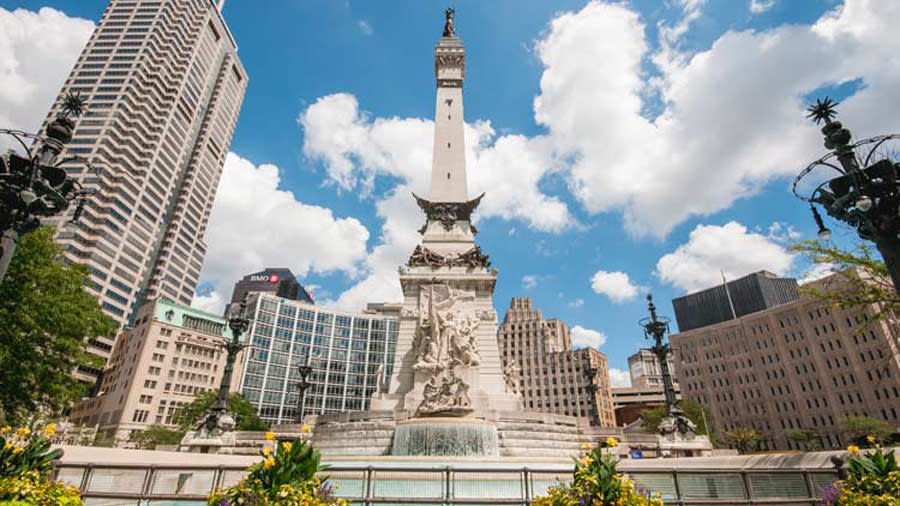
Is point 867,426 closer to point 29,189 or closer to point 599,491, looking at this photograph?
point 599,491

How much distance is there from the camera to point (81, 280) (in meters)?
19.6

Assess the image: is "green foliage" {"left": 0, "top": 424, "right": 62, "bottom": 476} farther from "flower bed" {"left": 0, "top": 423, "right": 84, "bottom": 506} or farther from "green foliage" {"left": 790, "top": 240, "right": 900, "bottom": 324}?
"green foliage" {"left": 790, "top": 240, "right": 900, "bottom": 324}

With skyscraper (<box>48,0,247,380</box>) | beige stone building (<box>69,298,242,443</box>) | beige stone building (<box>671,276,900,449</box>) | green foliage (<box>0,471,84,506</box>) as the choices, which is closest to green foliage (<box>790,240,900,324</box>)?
green foliage (<box>0,471,84,506</box>)

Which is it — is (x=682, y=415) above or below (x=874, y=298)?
below

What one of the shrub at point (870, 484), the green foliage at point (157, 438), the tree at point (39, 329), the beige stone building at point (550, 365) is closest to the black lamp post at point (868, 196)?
the shrub at point (870, 484)

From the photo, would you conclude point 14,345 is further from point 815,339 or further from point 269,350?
point 815,339

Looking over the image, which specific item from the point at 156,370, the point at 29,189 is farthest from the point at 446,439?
the point at 156,370

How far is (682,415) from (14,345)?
29.8 meters

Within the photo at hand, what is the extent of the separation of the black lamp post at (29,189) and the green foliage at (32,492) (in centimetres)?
401

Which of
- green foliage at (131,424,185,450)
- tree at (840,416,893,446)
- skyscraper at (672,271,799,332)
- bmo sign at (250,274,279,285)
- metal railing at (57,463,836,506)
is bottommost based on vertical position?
Result: metal railing at (57,463,836,506)

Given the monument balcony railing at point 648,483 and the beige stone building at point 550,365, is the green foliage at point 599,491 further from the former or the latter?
the beige stone building at point 550,365

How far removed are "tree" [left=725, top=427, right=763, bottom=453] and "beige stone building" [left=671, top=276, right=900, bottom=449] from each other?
435cm

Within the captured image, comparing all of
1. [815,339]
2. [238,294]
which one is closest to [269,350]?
[238,294]

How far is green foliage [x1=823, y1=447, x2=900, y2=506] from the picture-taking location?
4.45m
